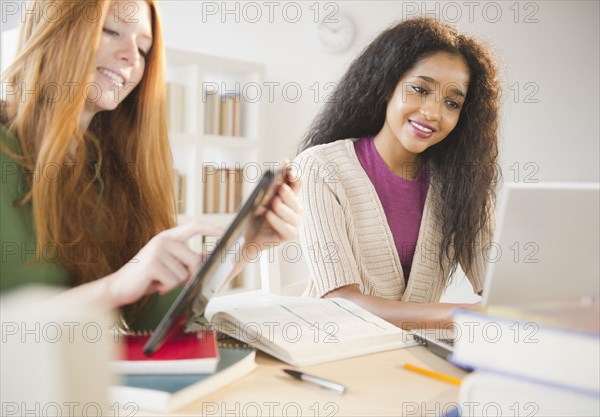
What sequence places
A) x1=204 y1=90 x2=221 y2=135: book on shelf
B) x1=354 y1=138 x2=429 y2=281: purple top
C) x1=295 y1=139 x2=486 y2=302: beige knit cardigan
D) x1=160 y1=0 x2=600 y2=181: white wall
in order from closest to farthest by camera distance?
x1=295 y1=139 x2=486 y2=302: beige knit cardigan → x1=354 y1=138 x2=429 y2=281: purple top → x1=160 y1=0 x2=600 y2=181: white wall → x1=204 y1=90 x2=221 y2=135: book on shelf

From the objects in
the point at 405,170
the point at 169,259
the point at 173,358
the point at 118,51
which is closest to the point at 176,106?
the point at 405,170

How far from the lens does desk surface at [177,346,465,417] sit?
2.31ft

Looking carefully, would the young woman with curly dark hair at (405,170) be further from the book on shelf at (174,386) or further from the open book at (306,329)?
the book on shelf at (174,386)

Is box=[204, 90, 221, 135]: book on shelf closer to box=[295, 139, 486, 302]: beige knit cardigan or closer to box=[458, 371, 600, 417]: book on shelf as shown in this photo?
box=[295, 139, 486, 302]: beige knit cardigan

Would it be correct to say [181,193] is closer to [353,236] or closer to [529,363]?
[353,236]

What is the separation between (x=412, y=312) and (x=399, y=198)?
50cm

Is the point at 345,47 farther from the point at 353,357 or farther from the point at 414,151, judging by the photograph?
the point at 353,357

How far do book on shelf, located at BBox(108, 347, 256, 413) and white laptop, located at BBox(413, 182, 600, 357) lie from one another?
33cm

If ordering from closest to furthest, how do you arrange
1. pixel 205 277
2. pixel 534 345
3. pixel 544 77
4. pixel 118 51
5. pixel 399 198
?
pixel 534 345, pixel 205 277, pixel 118 51, pixel 399 198, pixel 544 77

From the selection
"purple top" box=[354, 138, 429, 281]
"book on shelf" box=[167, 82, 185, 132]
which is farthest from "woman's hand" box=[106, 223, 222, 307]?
"book on shelf" box=[167, 82, 185, 132]

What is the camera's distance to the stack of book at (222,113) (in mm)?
3648

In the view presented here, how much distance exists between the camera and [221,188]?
12.3ft

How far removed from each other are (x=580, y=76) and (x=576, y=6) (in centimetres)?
36

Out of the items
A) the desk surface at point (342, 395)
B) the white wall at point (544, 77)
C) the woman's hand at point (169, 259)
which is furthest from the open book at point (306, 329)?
the white wall at point (544, 77)
